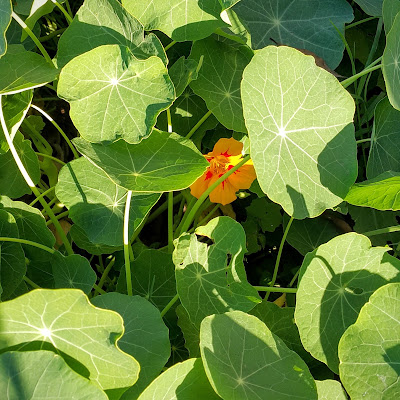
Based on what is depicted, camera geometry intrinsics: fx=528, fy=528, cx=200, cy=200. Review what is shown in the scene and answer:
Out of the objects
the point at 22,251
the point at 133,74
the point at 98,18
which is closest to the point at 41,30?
the point at 98,18

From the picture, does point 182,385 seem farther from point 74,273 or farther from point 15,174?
point 15,174

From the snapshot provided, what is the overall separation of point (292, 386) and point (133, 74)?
2.41 feet

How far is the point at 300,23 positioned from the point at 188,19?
17.3 inches

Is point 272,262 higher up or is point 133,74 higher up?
point 133,74

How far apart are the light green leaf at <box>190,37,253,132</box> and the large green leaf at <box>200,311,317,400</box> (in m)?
Answer: 0.53

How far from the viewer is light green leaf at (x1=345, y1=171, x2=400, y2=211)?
1195 millimetres

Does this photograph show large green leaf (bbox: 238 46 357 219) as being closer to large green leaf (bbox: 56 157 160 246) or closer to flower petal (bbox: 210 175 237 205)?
flower petal (bbox: 210 175 237 205)

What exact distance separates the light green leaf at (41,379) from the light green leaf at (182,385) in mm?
115

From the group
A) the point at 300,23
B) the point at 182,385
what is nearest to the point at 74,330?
the point at 182,385

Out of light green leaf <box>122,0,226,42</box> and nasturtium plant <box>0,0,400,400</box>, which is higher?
light green leaf <box>122,0,226,42</box>

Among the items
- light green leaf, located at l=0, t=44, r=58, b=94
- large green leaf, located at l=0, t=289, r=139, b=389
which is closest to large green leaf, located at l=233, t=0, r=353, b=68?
light green leaf, located at l=0, t=44, r=58, b=94

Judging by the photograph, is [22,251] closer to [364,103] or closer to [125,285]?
[125,285]

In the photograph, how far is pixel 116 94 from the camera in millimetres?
1170

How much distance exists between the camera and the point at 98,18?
1.25m
